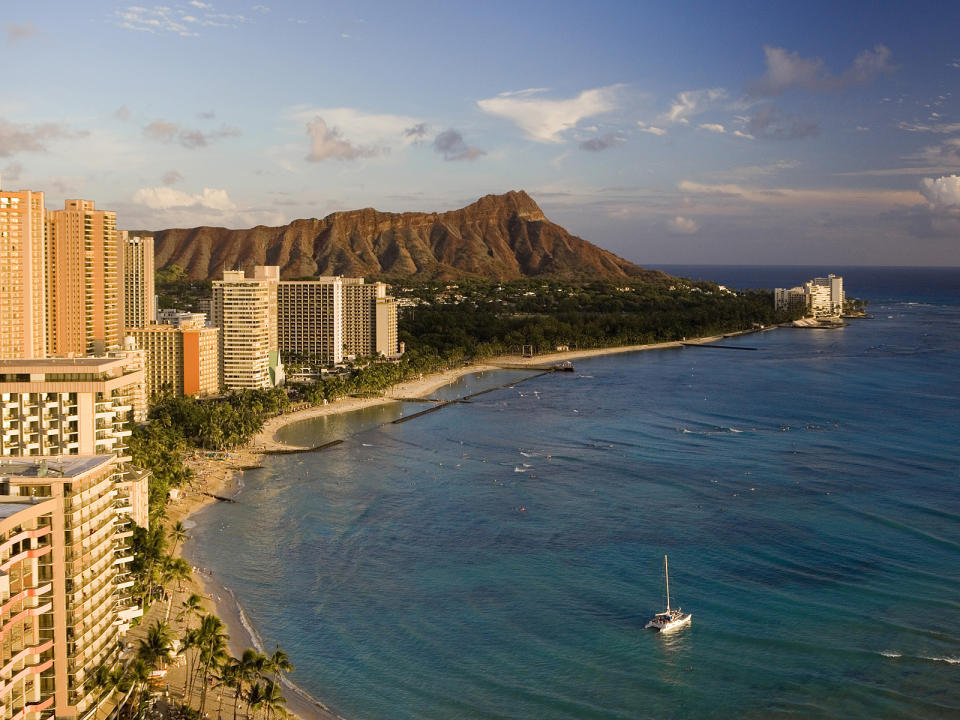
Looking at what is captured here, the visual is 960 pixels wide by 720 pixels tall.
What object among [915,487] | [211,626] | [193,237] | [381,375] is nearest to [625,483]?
[915,487]

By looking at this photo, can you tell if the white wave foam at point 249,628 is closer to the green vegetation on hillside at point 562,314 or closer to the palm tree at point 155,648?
the palm tree at point 155,648

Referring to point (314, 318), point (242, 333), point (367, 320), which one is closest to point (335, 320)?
point (314, 318)

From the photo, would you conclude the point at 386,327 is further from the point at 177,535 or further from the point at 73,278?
the point at 177,535

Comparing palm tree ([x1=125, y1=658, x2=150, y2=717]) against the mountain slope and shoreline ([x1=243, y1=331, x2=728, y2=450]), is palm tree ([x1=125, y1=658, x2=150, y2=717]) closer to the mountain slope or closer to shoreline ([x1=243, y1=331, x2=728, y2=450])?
shoreline ([x1=243, y1=331, x2=728, y2=450])

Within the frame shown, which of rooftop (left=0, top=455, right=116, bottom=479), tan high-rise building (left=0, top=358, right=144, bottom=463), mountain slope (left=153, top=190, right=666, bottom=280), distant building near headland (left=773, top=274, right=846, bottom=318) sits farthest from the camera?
mountain slope (left=153, top=190, right=666, bottom=280)

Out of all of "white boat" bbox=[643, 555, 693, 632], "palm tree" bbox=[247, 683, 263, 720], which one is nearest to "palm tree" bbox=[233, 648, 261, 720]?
"palm tree" bbox=[247, 683, 263, 720]

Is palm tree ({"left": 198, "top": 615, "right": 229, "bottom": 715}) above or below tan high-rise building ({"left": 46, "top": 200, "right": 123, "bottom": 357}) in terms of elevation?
below
